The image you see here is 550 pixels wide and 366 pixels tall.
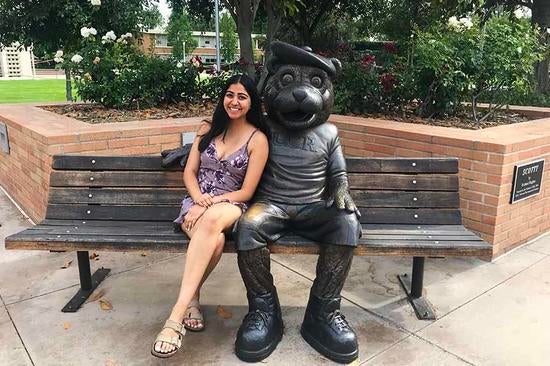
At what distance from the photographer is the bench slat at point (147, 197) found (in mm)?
3168

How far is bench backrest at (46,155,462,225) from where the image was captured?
3.16 metres

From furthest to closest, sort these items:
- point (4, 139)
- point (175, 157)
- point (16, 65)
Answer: point (16, 65), point (4, 139), point (175, 157)

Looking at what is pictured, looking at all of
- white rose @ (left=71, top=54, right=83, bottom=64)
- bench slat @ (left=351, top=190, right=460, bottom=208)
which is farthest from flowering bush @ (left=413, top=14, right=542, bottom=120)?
white rose @ (left=71, top=54, right=83, bottom=64)

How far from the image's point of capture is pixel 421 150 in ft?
13.5

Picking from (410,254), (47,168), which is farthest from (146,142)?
(410,254)

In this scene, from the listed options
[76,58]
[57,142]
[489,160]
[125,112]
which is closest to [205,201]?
[57,142]

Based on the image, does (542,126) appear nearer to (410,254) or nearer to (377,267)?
(377,267)

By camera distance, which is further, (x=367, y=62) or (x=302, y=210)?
(x=367, y=62)

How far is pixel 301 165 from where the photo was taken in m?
2.81

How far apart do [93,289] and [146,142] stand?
1.53 meters

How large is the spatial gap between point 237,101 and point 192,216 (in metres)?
0.68

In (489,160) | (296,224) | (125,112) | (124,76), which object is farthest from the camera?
(124,76)

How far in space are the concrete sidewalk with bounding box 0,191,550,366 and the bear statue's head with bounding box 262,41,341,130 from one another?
1174 millimetres

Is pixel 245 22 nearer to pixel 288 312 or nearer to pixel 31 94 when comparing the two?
pixel 288 312
